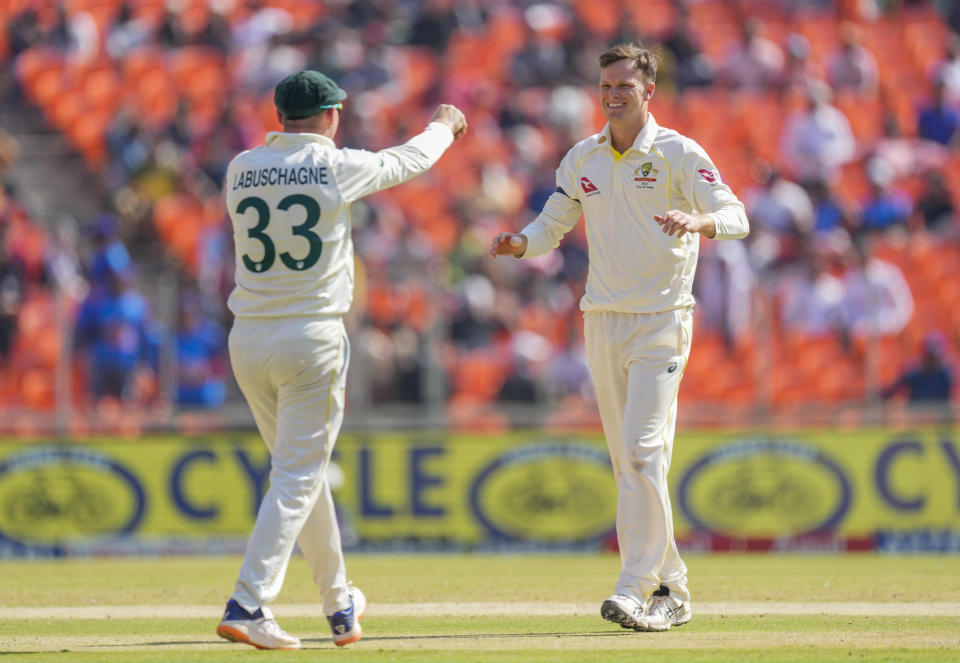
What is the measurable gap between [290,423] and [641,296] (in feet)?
5.79

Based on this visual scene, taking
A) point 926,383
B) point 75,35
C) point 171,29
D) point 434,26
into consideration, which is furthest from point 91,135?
point 926,383

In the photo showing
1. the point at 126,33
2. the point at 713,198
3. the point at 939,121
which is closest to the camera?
the point at 713,198

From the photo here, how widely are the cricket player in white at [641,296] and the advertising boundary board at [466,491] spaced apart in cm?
623

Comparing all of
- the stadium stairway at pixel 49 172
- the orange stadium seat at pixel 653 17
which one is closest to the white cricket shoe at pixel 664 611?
the stadium stairway at pixel 49 172

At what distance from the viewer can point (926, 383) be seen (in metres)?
13.6

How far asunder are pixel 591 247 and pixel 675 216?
2.78 feet

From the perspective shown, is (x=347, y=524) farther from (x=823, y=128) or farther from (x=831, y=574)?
(x=823, y=128)

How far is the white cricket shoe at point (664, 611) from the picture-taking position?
7.19m

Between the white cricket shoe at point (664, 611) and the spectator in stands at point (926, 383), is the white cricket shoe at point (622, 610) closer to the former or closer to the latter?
the white cricket shoe at point (664, 611)

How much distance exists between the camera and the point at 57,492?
13.6m

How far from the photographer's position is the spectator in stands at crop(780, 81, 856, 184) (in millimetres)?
17688

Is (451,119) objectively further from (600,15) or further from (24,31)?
(24,31)

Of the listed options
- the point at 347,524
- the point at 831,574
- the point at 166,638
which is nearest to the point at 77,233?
the point at 347,524

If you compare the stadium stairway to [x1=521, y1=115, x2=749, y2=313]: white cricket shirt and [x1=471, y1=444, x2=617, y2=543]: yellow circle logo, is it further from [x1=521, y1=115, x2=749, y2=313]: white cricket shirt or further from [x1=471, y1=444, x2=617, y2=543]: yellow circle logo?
[x1=521, y1=115, x2=749, y2=313]: white cricket shirt
